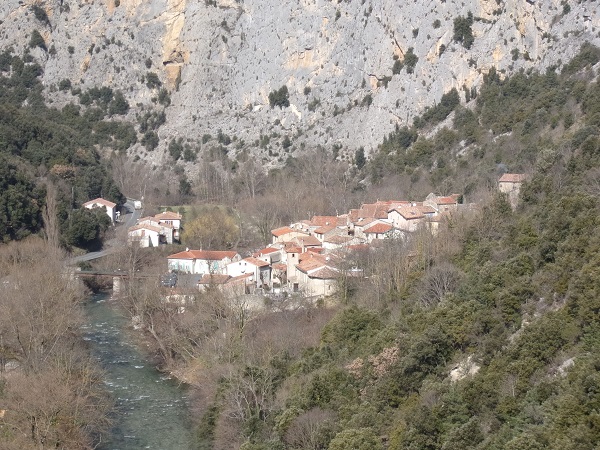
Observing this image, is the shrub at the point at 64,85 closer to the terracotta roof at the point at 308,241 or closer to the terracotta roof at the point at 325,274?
the terracotta roof at the point at 308,241

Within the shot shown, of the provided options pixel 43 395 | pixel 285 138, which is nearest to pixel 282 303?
pixel 43 395

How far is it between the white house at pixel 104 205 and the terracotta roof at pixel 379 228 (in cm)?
2008

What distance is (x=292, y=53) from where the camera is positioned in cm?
7281

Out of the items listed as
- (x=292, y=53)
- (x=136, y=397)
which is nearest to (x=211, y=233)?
(x=136, y=397)

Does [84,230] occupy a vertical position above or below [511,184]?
below

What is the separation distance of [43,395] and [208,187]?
1744 inches

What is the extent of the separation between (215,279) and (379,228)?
8.27 metres

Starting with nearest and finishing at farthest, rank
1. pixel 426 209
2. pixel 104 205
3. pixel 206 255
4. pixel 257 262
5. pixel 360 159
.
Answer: pixel 257 262
pixel 426 209
pixel 206 255
pixel 104 205
pixel 360 159

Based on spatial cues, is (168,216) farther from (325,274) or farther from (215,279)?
(325,274)

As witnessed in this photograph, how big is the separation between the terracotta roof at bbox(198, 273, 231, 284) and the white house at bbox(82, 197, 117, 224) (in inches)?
734

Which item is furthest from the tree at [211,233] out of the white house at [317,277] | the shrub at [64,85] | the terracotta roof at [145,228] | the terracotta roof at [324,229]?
the shrub at [64,85]

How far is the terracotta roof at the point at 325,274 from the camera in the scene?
35219 mm

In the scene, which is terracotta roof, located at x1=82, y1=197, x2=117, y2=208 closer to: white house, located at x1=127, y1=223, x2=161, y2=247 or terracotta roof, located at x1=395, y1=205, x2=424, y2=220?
white house, located at x1=127, y1=223, x2=161, y2=247

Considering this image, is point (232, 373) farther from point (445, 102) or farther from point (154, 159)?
point (154, 159)
